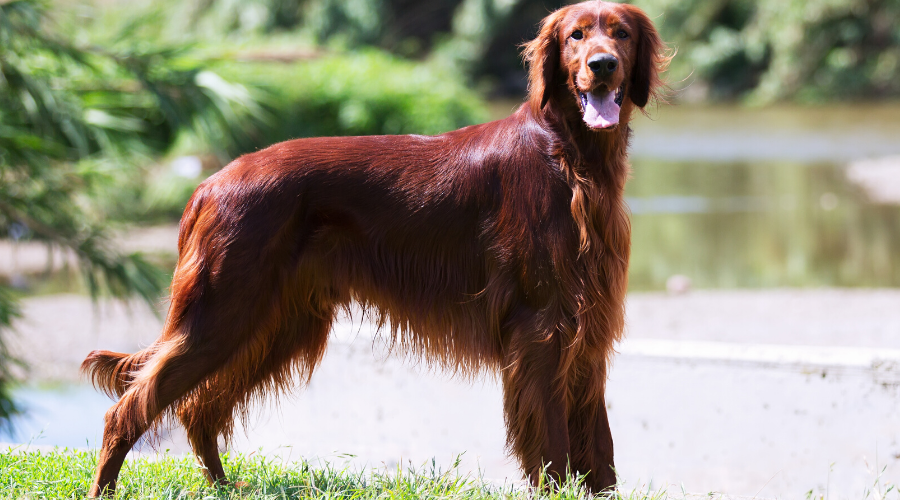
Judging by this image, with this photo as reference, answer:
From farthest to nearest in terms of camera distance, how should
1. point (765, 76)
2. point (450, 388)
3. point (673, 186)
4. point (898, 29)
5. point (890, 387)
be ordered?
point (765, 76), point (898, 29), point (673, 186), point (450, 388), point (890, 387)

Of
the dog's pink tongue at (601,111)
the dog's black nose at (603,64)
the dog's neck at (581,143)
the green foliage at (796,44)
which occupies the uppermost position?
the green foliage at (796,44)

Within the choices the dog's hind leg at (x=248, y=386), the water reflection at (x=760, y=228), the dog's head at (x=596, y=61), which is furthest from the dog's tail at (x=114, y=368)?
the water reflection at (x=760, y=228)

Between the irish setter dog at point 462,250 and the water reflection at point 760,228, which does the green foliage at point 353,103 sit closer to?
the water reflection at point 760,228

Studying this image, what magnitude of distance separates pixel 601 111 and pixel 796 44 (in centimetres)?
2648

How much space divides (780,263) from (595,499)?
8.50 metres

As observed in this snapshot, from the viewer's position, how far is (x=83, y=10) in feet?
21.4

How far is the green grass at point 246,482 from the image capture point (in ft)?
10.4

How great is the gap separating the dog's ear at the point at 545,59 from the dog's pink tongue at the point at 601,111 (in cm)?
19

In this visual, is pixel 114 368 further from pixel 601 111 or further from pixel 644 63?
pixel 644 63

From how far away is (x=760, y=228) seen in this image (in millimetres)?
12797

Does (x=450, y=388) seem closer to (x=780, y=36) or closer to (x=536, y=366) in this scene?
(x=536, y=366)

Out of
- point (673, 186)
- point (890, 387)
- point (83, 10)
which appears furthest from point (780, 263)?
point (83, 10)

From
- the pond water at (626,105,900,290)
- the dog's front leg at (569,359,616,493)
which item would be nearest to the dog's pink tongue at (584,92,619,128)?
the dog's front leg at (569,359,616,493)

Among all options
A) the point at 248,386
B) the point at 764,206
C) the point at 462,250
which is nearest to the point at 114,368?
the point at 248,386
